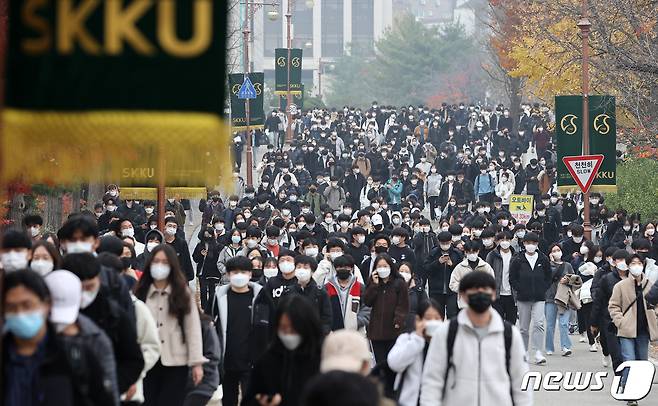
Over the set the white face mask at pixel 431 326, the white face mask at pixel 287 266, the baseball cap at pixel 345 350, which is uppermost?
the white face mask at pixel 287 266

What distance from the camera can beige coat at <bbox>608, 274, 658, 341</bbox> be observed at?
1535cm

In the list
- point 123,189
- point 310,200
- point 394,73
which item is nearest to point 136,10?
point 123,189

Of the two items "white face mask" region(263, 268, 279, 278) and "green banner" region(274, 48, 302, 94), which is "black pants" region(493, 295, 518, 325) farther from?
"green banner" region(274, 48, 302, 94)

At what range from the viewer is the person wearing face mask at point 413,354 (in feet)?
31.9

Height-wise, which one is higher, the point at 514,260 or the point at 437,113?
the point at 437,113

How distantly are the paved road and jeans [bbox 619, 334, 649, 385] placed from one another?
17.0 inches

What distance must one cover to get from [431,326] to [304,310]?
1.43 metres

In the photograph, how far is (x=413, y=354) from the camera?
9.72 metres

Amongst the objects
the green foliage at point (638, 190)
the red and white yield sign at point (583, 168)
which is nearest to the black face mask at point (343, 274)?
the red and white yield sign at point (583, 168)

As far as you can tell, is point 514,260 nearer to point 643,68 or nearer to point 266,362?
point 643,68

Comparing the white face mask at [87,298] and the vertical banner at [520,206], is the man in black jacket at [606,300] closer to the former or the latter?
the white face mask at [87,298]

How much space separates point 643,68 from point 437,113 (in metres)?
38.3

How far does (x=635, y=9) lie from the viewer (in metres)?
32.8

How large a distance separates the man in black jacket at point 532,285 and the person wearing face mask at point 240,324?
7128mm
